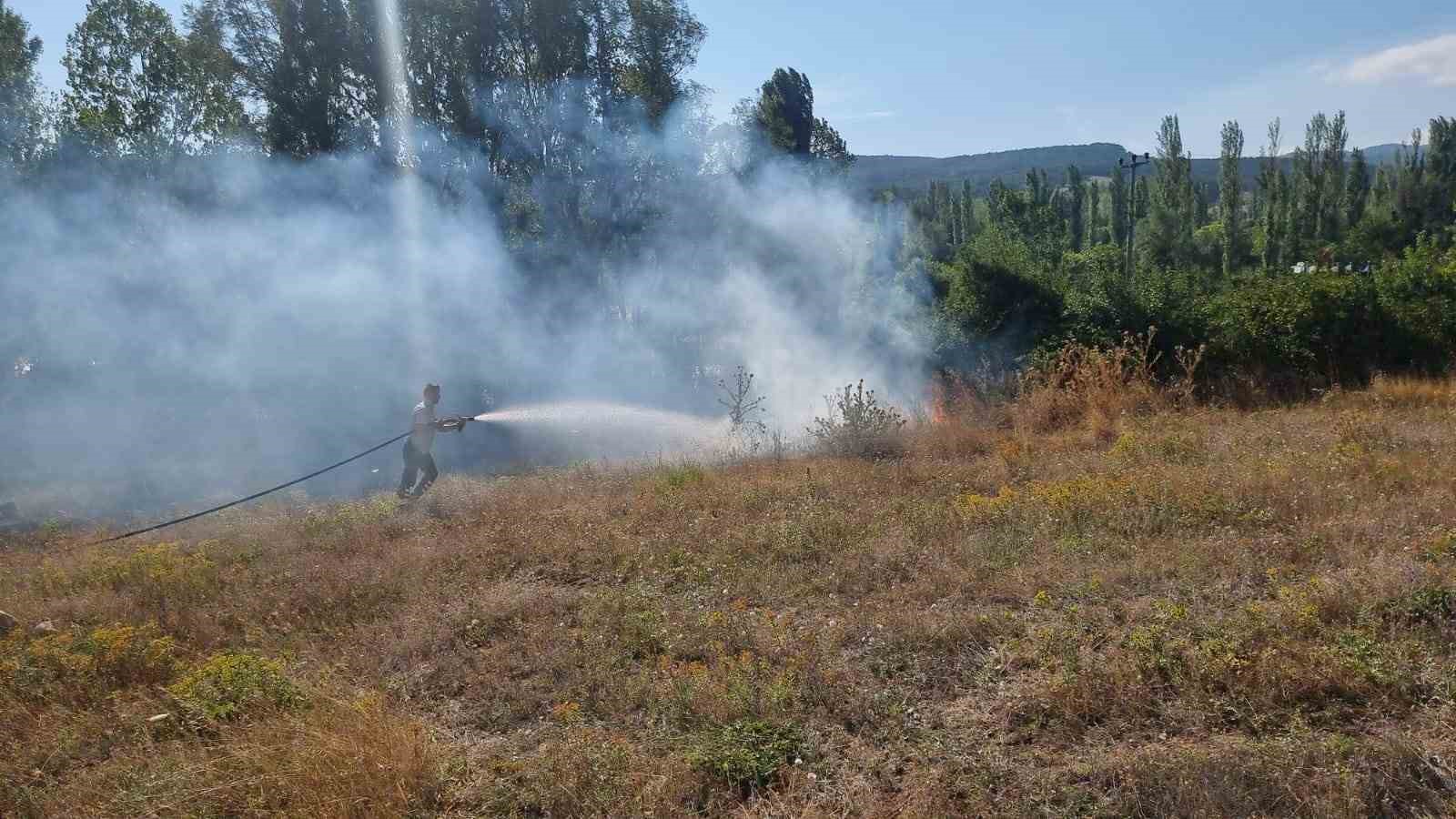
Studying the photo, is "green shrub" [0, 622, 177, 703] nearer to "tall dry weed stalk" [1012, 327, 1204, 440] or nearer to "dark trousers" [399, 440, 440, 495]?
"dark trousers" [399, 440, 440, 495]

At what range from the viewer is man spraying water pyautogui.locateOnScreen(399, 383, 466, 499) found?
918cm

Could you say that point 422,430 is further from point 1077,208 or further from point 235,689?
point 1077,208

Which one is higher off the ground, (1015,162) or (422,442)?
(1015,162)

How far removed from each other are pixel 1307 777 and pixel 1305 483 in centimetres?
396

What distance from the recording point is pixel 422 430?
9.21 m

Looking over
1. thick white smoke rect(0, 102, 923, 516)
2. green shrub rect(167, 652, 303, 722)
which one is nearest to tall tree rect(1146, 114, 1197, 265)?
thick white smoke rect(0, 102, 923, 516)

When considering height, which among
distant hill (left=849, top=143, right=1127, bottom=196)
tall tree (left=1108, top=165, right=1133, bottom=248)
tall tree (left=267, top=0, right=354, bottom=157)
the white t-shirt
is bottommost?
the white t-shirt

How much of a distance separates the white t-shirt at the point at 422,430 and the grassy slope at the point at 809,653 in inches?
62.4

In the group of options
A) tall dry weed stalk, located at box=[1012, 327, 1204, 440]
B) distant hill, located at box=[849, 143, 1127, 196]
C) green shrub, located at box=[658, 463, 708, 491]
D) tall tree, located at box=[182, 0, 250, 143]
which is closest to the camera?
green shrub, located at box=[658, 463, 708, 491]

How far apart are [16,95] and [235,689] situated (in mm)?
15541

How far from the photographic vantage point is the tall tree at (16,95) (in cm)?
1437

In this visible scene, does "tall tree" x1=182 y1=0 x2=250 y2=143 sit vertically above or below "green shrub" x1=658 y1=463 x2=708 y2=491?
above

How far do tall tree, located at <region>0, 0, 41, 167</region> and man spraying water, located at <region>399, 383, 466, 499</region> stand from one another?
987 cm

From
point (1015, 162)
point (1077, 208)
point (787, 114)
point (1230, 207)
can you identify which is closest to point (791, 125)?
point (787, 114)
